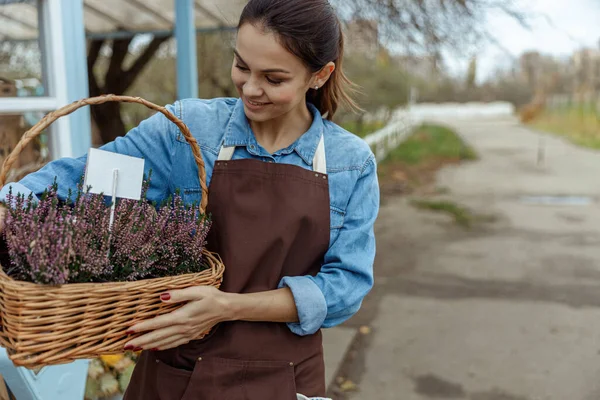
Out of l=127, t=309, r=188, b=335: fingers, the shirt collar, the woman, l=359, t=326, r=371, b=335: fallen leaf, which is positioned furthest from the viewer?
l=359, t=326, r=371, b=335: fallen leaf

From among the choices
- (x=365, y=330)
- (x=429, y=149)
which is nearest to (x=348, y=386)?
(x=365, y=330)

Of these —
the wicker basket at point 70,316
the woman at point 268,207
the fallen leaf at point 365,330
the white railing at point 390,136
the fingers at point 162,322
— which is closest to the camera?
the wicker basket at point 70,316

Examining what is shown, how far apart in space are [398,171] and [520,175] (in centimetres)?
240

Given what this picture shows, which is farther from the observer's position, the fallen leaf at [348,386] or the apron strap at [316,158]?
the fallen leaf at [348,386]

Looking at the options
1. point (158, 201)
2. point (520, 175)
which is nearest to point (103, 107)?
point (158, 201)

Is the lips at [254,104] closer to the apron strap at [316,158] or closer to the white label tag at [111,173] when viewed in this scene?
the apron strap at [316,158]

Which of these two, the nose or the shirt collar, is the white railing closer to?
the shirt collar

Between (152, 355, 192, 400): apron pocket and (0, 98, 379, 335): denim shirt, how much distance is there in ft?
0.90

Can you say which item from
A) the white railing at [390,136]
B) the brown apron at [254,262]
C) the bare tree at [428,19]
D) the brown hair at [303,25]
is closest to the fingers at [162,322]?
the brown apron at [254,262]

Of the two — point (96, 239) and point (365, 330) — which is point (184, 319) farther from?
point (365, 330)

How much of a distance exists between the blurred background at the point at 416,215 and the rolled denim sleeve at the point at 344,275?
0.47 meters

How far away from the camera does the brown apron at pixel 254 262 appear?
1.42m

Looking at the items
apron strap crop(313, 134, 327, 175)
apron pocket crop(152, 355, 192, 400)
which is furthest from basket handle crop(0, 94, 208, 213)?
apron pocket crop(152, 355, 192, 400)

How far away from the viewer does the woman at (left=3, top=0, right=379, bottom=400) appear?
1405 millimetres
